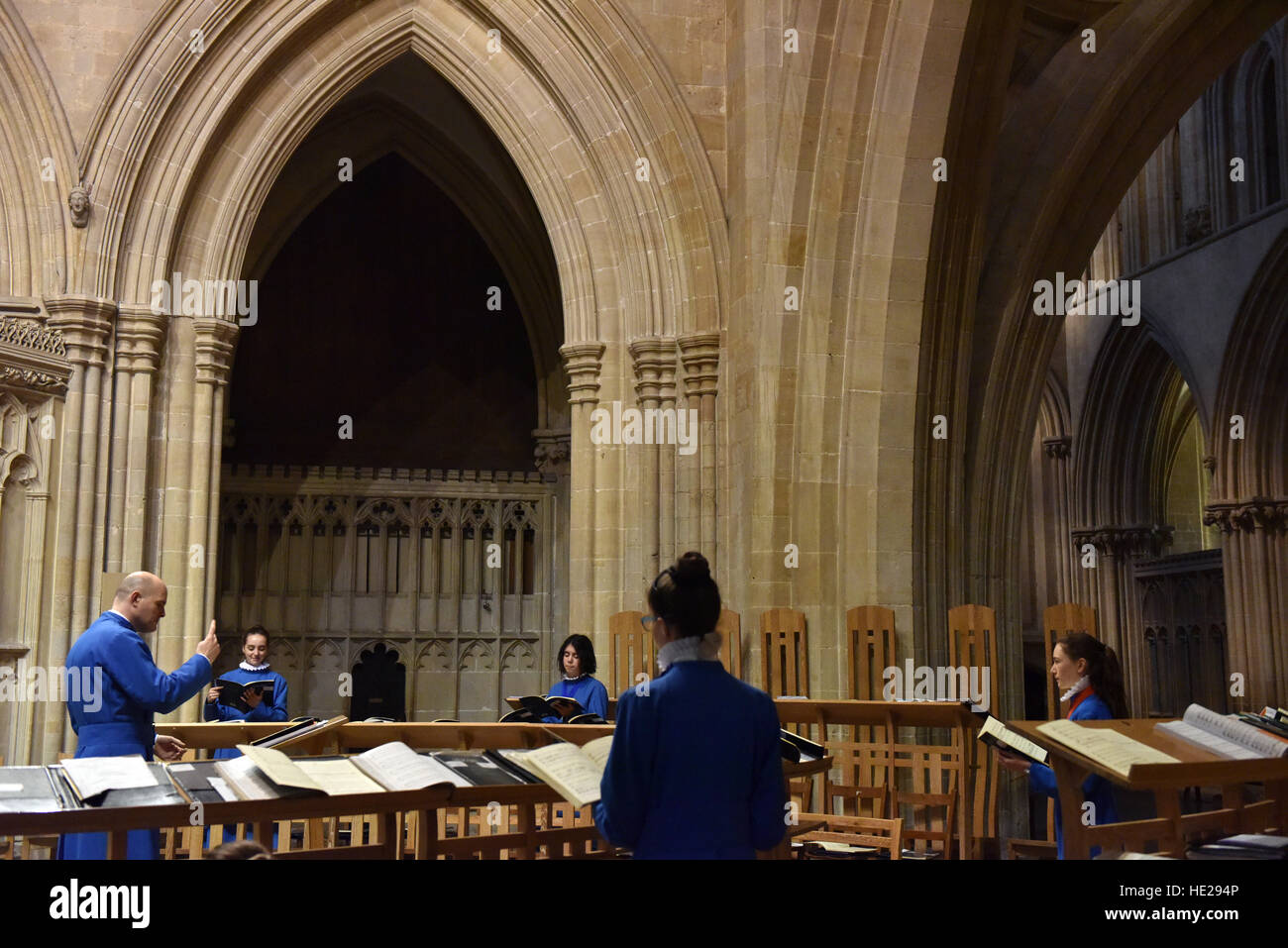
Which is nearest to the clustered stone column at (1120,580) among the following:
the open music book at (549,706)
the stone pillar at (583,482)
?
the stone pillar at (583,482)

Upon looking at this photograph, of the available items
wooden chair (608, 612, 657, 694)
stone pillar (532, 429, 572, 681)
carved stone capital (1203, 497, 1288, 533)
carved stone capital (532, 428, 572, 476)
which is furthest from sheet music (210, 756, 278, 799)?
carved stone capital (1203, 497, 1288, 533)

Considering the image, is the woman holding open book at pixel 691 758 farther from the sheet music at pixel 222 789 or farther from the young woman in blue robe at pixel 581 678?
the young woman in blue robe at pixel 581 678

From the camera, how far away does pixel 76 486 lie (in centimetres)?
920

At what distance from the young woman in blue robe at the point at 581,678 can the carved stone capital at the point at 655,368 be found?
2.81 metres

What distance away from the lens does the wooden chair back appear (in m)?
8.27

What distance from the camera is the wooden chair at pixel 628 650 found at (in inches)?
356

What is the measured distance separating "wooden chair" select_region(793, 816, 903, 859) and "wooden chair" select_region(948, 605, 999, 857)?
0.53 metres

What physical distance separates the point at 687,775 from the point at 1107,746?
47.9 inches

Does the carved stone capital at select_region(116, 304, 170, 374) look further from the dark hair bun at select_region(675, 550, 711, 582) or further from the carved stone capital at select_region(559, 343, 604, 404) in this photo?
the dark hair bun at select_region(675, 550, 711, 582)

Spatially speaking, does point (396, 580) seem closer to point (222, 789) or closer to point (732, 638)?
point (732, 638)

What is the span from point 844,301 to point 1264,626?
28.6ft

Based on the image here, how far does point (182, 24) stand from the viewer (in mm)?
9758
